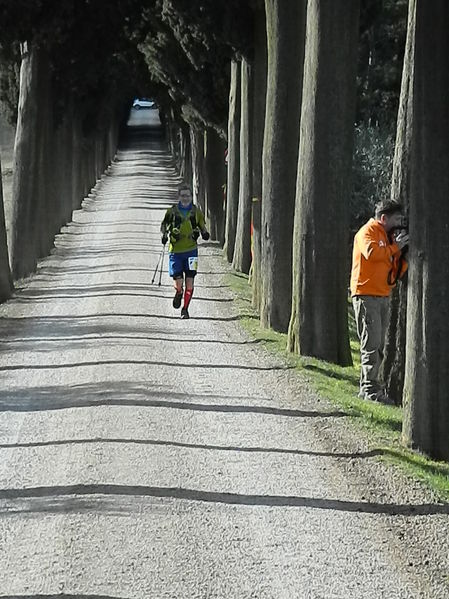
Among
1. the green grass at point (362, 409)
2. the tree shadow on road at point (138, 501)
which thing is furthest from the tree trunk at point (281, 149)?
the tree shadow on road at point (138, 501)

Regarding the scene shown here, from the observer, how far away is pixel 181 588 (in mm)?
6930

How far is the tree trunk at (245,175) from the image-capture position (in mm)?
24828

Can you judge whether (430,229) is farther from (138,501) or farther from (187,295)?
(187,295)

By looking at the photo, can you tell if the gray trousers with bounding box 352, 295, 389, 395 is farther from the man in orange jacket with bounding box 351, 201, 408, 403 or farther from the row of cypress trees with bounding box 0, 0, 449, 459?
the row of cypress trees with bounding box 0, 0, 449, 459

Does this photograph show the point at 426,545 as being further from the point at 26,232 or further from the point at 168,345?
the point at 26,232

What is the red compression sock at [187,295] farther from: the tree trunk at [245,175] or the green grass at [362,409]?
the tree trunk at [245,175]

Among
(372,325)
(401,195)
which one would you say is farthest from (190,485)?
(401,195)

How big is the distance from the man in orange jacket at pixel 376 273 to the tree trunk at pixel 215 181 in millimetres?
24739

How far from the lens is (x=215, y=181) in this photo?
38.2 meters

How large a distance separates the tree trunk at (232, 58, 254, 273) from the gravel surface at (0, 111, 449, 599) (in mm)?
8304

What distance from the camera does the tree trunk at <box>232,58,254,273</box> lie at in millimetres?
24828

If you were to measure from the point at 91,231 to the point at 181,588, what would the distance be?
35318 millimetres

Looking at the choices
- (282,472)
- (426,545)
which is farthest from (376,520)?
(282,472)

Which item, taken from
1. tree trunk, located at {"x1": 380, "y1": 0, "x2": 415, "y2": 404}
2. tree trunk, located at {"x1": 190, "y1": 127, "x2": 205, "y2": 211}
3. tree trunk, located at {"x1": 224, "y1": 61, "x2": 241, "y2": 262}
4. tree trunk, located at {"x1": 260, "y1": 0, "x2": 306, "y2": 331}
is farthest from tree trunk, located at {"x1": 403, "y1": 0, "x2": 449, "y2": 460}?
tree trunk, located at {"x1": 190, "y1": 127, "x2": 205, "y2": 211}
